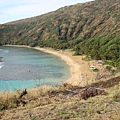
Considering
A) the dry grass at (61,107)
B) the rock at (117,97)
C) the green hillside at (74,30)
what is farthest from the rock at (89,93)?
the green hillside at (74,30)

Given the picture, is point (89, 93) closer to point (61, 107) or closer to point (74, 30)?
point (61, 107)

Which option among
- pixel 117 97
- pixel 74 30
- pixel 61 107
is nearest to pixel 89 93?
pixel 117 97

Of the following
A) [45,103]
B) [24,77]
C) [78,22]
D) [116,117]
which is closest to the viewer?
[116,117]

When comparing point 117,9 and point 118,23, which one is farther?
point 117,9

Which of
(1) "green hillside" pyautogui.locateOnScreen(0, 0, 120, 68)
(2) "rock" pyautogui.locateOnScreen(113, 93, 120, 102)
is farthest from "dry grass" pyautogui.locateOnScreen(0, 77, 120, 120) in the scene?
(1) "green hillside" pyautogui.locateOnScreen(0, 0, 120, 68)

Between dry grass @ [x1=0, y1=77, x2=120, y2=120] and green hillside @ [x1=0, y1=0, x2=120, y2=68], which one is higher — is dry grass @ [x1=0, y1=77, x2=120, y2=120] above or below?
below

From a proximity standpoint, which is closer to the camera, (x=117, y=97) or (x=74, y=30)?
(x=117, y=97)

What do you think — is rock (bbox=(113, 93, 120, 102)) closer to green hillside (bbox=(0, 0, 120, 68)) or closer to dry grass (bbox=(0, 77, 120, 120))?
dry grass (bbox=(0, 77, 120, 120))

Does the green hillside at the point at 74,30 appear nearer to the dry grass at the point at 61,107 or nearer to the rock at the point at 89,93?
the rock at the point at 89,93

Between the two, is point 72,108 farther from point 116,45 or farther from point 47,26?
point 47,26

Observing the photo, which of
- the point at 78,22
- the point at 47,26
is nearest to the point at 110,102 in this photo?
the point at 78,22

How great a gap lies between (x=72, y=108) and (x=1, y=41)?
502 ft

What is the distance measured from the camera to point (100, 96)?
802 centimetres

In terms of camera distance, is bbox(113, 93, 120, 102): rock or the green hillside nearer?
bbox(113, 93, 120, 102): rock
